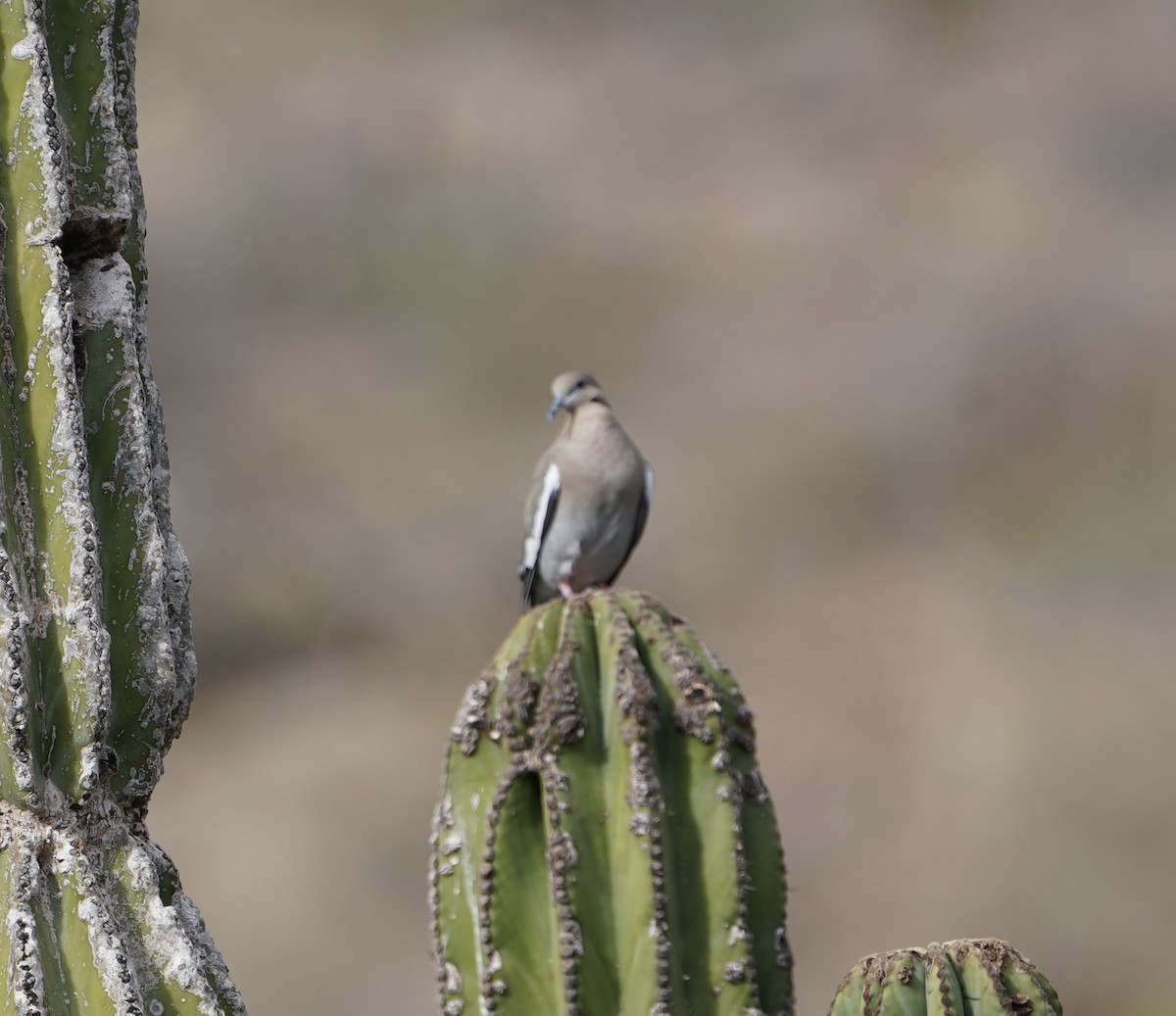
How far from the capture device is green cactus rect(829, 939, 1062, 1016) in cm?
230

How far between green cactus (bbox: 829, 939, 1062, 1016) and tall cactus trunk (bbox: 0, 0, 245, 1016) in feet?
2.83

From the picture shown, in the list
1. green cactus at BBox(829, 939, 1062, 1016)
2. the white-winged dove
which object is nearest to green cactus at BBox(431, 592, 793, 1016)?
green cactus at BBox(829, 939, 1062, 1016)

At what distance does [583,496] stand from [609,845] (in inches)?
149

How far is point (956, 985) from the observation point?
7.63 feet

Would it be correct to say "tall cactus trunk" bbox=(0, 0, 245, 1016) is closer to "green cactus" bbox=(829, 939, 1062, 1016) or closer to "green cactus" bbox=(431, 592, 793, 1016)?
"green cactus" bbox=(431, 592, 793, 1016)

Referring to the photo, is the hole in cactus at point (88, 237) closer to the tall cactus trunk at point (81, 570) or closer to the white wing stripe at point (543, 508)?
the tall cactus trunk at point (81, 570)

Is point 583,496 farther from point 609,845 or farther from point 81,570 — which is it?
point 81,570

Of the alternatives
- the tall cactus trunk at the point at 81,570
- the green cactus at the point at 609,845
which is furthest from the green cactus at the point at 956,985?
the tall cactus trunk at the point at 81,570

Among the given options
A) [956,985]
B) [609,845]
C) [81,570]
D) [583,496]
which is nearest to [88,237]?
[81,570]

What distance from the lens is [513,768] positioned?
239cm

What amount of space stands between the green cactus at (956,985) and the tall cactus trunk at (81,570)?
0.86 meters

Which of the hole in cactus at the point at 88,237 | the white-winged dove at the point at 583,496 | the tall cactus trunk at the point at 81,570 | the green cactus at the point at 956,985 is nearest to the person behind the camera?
the tall cactus trunk at the point at 81,570

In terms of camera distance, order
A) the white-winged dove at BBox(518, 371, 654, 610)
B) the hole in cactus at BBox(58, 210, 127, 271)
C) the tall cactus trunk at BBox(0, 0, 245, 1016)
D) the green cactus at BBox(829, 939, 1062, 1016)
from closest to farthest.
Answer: the tall cactus trunk at BBox(0, 0, 245, 1016), the hole in cactus at BBox(58, 210, 127, 271), the green cactus at BBox(829, 939, 1062, 1016), the white-winged dove at BBox(518, 371, 654, 610)

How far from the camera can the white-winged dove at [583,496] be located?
6109mm
